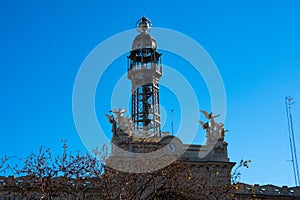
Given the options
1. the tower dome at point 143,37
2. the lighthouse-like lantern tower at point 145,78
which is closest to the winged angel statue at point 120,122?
the lighthouse-like lantern tower at point 145,78

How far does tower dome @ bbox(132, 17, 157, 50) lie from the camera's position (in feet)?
214

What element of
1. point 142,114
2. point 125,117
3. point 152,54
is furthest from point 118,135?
point 152,54

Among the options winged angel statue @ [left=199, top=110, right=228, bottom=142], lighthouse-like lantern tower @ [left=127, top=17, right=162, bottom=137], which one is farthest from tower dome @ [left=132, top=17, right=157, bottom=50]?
winged angel statue @ [left=199, top=110, right=228, bottom=142]

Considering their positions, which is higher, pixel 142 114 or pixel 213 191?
pixel 142 114

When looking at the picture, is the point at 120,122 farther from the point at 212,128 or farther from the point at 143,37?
the point at 143,37

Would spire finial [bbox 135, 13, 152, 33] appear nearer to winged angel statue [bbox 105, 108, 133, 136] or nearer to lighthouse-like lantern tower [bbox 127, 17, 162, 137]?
lighthouse-like lantern tower [bbox 127, 17, 162, 137]

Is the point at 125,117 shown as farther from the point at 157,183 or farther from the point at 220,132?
the point at 157,183

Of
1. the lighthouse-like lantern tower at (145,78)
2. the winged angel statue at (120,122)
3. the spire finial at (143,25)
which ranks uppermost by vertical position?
the spire finial at (143,25)

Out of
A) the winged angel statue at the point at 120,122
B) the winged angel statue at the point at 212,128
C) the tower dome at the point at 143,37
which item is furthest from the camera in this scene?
the tower dome at the point at 143,37

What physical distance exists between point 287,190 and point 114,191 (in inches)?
1129

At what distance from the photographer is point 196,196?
33594 mm

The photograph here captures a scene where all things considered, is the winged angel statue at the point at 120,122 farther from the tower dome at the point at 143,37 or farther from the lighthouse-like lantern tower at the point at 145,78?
the tower dome at the point at 143,37

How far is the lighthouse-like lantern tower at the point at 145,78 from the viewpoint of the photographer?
5966cm

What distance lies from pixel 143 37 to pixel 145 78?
238 inches
